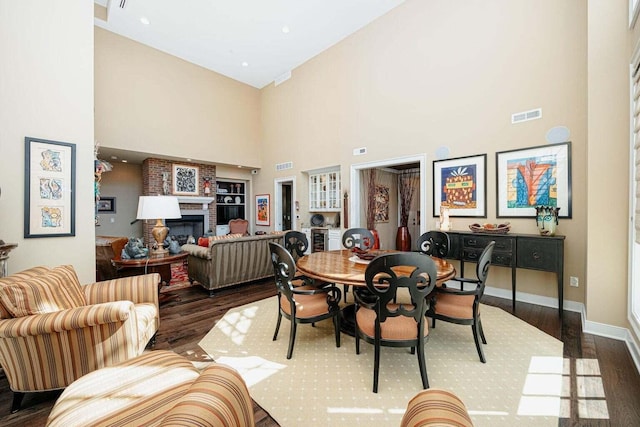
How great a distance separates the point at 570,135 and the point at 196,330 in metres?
4.93

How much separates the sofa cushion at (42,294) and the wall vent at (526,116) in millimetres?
5152

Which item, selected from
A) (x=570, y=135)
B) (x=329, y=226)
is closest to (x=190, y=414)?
(x=570, y=135)

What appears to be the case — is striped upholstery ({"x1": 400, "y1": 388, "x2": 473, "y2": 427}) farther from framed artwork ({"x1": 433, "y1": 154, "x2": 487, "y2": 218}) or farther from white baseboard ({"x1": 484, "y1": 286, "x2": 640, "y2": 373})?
framed artwork ({"x1": 433, "y1": 154, "x2": 487, "y2": 218})

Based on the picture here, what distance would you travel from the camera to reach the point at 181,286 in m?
4.23

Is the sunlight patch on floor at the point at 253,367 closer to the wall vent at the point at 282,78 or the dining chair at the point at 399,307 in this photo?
the dining chair at the point at 399,307

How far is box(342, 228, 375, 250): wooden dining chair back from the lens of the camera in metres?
3.47

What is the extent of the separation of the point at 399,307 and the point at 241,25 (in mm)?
6168

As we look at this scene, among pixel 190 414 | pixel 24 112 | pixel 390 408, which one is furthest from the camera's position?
pixel 24 112

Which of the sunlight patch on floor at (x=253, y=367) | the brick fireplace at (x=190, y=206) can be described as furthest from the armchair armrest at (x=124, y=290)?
the brick fireplace at (x=190, y=206)

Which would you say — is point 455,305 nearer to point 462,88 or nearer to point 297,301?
point 297,301

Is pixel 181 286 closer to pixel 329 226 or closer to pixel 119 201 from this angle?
pixel 329 226

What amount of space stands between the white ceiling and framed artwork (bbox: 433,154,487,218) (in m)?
3.32

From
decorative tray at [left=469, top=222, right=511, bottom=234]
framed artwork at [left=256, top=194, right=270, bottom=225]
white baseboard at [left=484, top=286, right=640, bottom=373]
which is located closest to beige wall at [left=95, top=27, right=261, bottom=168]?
framed artwork at [left=256, top=194, right=270, bottom=225]

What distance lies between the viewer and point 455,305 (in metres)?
2.11
